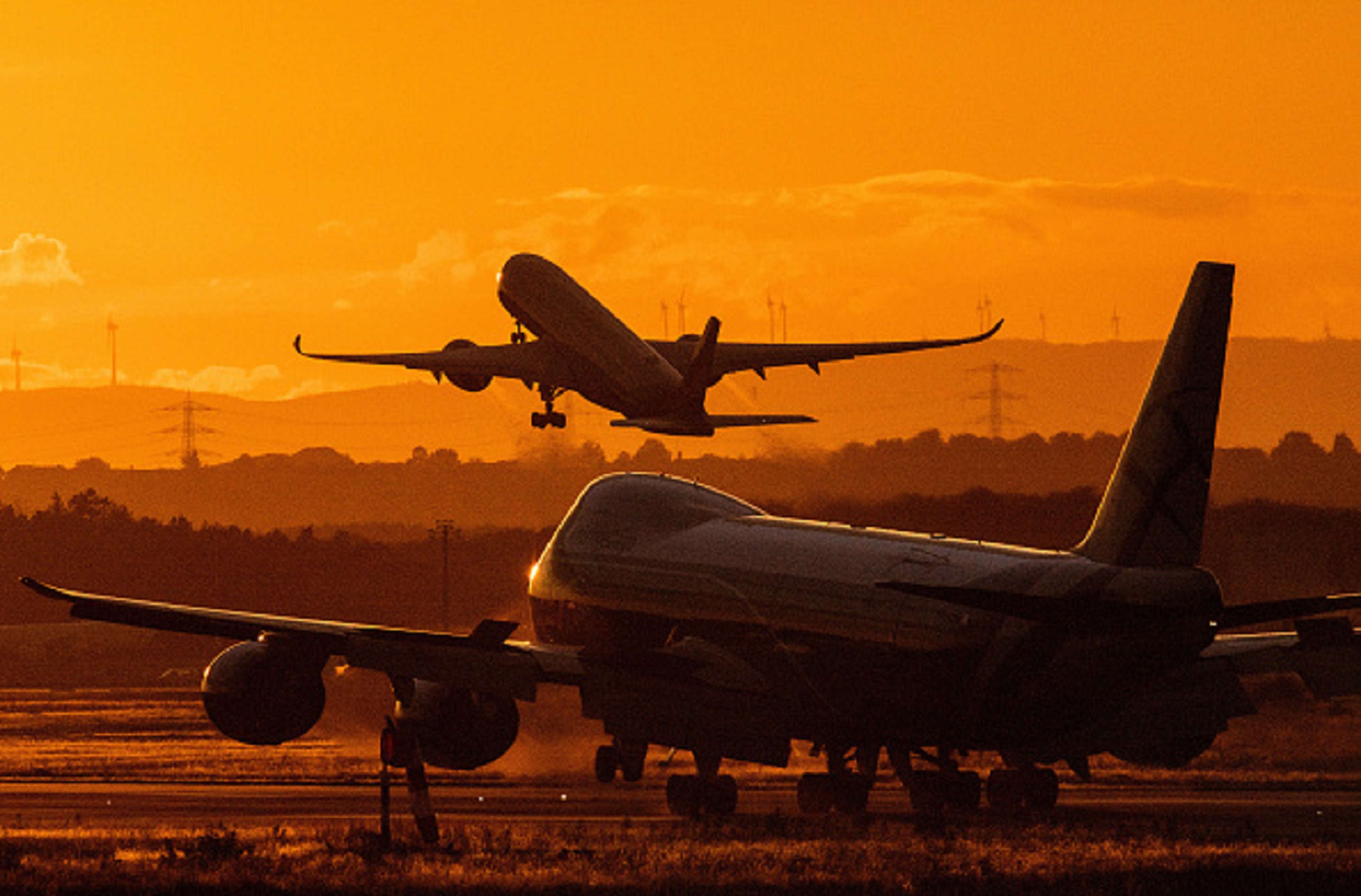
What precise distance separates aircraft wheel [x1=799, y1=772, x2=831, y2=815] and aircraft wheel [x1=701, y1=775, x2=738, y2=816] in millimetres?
1398

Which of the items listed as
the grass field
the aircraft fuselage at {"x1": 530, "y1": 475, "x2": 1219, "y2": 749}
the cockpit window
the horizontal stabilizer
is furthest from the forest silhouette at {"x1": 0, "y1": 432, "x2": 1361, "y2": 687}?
the horizontal stabilizer

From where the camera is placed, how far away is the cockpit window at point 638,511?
1986 inches

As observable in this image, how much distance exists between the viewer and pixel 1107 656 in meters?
40.9

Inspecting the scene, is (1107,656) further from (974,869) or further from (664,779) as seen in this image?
(664,779)

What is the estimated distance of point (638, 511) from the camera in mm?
51125

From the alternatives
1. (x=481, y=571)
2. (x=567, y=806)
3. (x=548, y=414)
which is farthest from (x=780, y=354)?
(x=481, y=571)

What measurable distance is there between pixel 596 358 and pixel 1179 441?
166 feet

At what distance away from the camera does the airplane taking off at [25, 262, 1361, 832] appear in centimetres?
4084

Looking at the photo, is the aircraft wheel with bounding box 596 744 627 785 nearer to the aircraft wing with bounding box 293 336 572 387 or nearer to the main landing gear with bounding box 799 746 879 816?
the main landing gear with bounding box 799 746 879 816

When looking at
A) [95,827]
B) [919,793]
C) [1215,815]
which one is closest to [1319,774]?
[1215,815]

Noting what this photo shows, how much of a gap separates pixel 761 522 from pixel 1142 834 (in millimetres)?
9133

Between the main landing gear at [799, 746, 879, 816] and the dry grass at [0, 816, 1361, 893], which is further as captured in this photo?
the main landing gear at [799, 746, 879, 816]

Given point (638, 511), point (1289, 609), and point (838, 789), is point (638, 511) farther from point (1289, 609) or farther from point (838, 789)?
point (1289, 609)

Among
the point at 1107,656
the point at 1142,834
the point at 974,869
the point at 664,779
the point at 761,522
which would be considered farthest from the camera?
the point at 664,779
